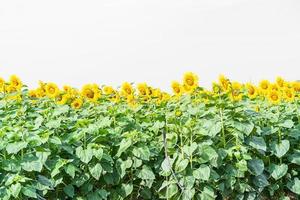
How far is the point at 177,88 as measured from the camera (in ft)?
19.1

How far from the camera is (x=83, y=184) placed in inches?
187

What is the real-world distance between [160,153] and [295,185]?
1188 millimetres

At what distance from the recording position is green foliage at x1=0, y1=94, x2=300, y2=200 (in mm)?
4613

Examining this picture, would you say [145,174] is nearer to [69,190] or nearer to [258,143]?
[69,190]

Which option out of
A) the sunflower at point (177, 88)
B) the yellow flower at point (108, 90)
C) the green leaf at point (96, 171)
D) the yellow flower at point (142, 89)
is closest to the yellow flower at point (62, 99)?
the yellow flower at point (108, 90)

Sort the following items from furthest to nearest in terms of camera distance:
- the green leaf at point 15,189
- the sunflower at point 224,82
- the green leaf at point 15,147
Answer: the sunflower at point 224,82, the green leaf at point 15,147, the green leaf at point 15,189

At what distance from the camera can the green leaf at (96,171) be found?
182 inches

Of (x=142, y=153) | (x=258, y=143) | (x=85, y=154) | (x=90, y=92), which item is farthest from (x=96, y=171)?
(x=90, y=92)

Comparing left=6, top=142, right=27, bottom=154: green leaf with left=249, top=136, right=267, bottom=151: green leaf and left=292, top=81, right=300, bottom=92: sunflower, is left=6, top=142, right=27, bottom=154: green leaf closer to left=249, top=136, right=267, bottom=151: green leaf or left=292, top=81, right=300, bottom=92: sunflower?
left=249, top=136, right=267, bottom=151: green leaf

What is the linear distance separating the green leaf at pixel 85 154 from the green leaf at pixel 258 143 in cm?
131

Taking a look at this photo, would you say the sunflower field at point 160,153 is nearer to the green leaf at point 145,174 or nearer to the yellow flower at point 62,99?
the green leaf at point 145,174

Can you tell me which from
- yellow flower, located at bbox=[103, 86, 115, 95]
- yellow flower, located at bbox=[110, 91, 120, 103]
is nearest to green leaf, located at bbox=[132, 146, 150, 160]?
yellow flower, located at bbox=[110, 91, 120, 103]

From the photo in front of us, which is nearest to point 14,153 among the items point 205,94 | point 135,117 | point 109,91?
point 135,117

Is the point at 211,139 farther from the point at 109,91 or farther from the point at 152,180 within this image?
the point at 109,91
